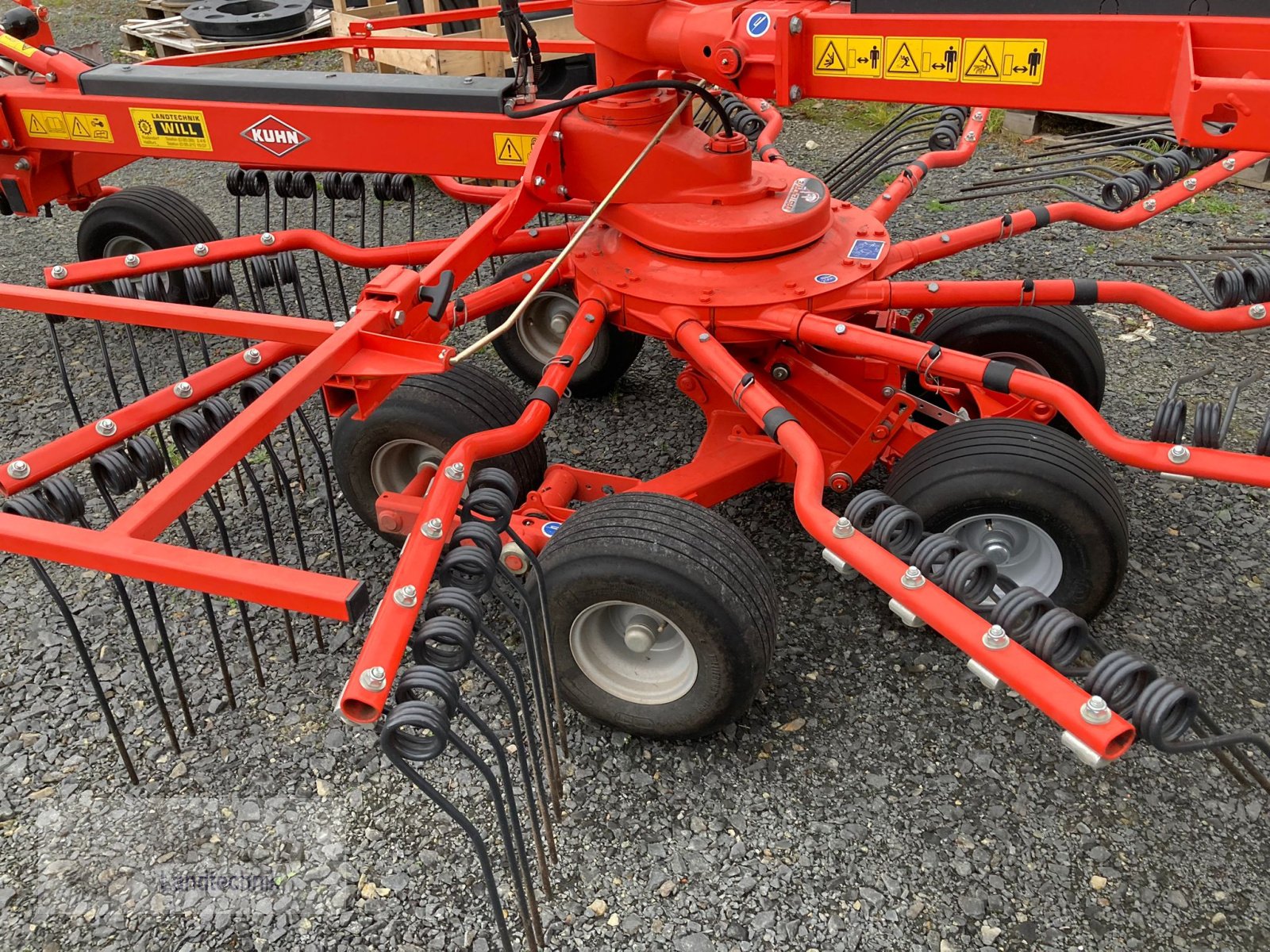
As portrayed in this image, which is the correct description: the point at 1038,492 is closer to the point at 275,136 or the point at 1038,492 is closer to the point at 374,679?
the point at 374,679

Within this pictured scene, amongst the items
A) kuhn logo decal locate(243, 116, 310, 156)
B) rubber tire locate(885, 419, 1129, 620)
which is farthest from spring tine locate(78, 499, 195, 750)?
rubber tire locate(885, 419, 1129, 620)

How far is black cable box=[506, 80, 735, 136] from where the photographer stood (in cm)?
263

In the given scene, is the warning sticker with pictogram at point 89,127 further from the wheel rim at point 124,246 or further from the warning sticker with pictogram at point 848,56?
the warning sticker with pictogram at point 848,56

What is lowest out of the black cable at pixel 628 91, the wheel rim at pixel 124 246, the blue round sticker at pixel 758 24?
the wheel rim at pixel 124 246

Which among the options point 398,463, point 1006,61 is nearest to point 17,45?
point 398,463

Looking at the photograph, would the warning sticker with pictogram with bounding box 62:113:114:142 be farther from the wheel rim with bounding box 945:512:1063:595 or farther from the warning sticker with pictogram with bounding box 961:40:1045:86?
the wheel rim with bounding box 945:512:1063:595

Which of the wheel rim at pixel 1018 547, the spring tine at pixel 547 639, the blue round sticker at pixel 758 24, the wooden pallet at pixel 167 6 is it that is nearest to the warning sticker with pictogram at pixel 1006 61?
the blue round sticker at pixel 758 24

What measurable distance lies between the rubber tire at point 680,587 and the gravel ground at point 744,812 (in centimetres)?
23

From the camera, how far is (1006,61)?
7.20 feet

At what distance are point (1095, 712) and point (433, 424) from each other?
1878 millimetres

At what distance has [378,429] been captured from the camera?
291cm

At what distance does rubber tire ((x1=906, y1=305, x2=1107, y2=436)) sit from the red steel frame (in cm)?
18

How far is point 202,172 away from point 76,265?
3808 millimetres

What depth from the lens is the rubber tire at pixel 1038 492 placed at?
2371 millimetres
